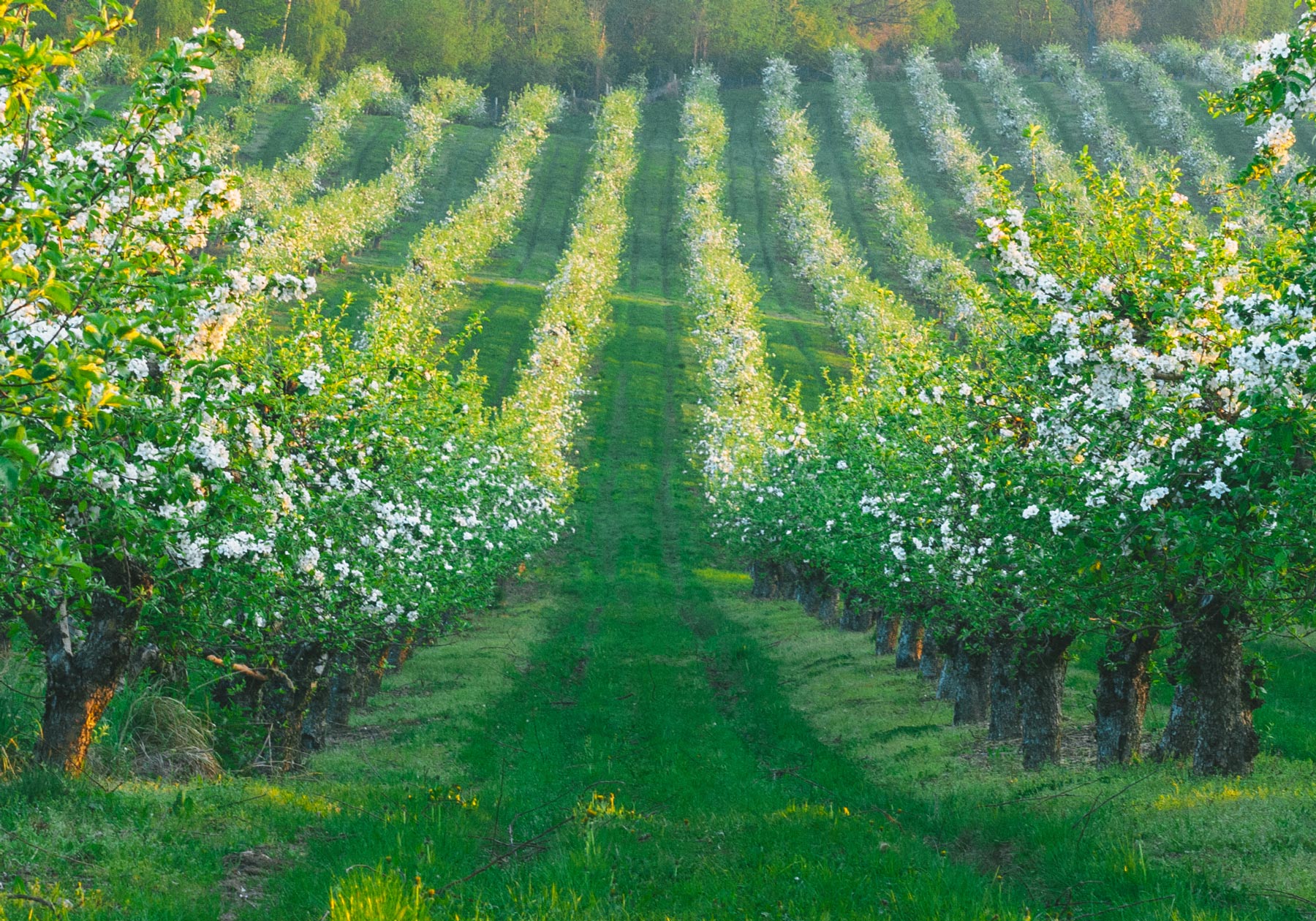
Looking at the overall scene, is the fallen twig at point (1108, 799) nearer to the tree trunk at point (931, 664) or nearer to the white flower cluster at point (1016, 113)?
the tree trunk at point (931, 664)

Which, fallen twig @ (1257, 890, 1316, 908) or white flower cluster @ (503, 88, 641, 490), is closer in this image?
fallen twig @ (1257, 890, 1316, 908)

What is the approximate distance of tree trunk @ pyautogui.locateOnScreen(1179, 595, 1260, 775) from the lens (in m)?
16.1

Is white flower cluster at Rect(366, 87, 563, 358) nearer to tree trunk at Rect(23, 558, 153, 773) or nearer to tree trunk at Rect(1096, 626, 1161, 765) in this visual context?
tree trunk at Rect(23, 558, 153, 773)

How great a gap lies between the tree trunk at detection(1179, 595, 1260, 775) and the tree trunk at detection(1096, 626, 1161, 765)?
1.49 m

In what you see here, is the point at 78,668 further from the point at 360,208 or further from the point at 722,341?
the point at 360,208

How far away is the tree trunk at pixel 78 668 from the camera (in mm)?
14023

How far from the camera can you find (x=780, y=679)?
1197 inches

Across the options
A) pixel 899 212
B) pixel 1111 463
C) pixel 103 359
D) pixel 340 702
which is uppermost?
pixel 899 212

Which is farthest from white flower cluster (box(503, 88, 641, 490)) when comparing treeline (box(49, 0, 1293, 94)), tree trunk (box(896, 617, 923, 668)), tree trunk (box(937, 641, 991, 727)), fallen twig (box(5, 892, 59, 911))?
treeline (box(49, 0, 1293, 94))

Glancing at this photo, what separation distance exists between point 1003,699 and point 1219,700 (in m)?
6.38

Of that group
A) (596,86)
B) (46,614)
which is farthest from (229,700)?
(596,86)

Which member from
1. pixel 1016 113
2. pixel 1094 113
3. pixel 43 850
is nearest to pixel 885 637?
pixel 43 850

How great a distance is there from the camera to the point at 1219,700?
16219 millimetres

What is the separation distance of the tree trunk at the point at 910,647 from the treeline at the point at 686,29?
125758 millimetres
